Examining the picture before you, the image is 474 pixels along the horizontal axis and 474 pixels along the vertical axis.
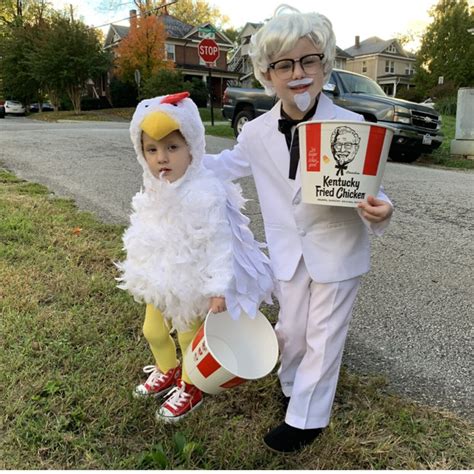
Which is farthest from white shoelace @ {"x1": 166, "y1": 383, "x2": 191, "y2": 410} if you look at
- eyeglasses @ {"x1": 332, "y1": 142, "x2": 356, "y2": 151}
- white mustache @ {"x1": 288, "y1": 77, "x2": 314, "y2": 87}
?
white mustache @ {"x1": 288, "y1": 77, "x2": 314, "y2": 87}

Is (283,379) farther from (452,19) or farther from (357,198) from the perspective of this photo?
(452,19)

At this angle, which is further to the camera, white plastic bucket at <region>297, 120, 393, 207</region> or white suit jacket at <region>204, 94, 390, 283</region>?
white suit jacket at <region>204, 94, 390, 283</region>

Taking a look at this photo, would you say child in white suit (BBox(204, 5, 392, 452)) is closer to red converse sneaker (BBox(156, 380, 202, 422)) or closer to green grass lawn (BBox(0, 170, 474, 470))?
green grass lawn (BBox(0, 170, 474, 470))

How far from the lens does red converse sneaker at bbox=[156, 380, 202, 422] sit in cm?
201

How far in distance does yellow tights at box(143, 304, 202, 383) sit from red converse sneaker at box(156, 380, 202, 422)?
4cm

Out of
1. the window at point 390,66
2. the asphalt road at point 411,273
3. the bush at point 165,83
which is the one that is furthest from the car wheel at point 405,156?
the window at point 390,66

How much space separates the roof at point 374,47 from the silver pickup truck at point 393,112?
44.0 metres

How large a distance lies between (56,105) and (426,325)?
33.6 meters

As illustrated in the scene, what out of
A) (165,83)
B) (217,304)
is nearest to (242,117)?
(217,304)

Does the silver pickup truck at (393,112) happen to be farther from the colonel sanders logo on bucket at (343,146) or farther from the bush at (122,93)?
the bush at (122,93)

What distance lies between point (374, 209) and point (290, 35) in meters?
0.71

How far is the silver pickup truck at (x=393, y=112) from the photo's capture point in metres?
9.58

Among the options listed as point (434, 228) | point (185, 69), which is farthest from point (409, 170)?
point (185, 69)

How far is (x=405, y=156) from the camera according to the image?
10508 millimetres
